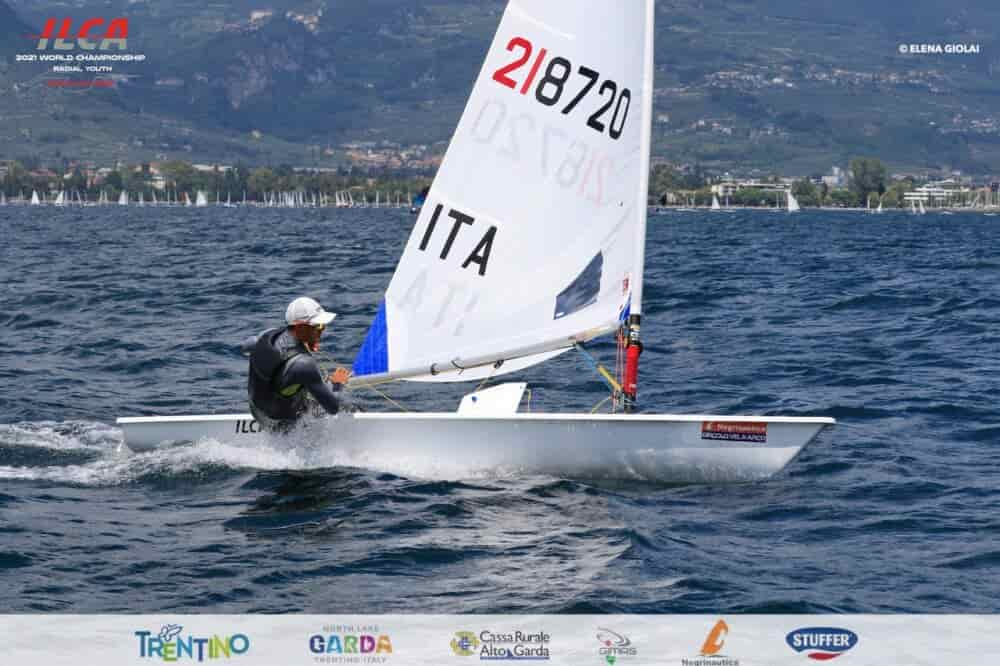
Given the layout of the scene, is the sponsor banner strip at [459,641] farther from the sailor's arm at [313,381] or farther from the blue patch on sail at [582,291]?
the blue patch on sail at [582,291]

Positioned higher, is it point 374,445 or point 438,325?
point 438,325

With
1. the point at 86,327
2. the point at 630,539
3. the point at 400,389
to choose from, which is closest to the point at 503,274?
the point at 630,539

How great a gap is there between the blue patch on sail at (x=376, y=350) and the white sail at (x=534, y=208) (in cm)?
1

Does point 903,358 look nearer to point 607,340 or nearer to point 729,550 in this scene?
point 607,340

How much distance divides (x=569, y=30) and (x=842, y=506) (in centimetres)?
451

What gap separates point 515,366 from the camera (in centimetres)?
1207

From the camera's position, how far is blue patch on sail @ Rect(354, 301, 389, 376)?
11.9 meters

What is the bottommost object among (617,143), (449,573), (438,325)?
(449,573)

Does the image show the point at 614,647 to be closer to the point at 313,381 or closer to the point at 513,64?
the point at 313,381

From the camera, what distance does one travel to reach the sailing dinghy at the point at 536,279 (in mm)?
10984

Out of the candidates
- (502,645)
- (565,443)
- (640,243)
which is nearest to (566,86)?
(640,243)

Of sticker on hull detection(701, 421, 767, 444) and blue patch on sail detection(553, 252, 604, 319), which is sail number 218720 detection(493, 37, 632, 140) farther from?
sticker on hull detection(701, 421, 767, 444)

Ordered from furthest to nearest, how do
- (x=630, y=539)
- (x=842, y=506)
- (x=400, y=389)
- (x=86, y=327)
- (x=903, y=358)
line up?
(x=86, y=327)
(x=903, y=358)
(x=400, y=389)
(x=842, y=506)
(x=630, y=539)

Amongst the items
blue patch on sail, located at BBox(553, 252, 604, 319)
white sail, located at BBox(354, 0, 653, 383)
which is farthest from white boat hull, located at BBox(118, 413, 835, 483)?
blue patch on sail, located at BBox(553, 252, 604, 319)
